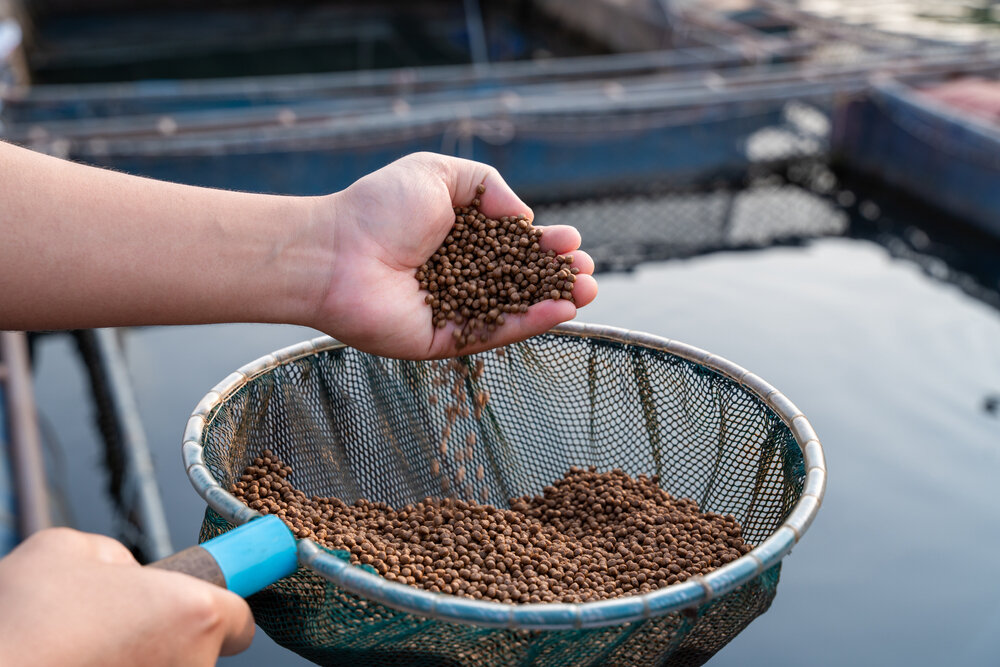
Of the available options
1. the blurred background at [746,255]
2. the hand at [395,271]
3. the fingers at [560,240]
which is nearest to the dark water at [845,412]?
the blurred background at [746,255]

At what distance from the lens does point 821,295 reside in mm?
4117

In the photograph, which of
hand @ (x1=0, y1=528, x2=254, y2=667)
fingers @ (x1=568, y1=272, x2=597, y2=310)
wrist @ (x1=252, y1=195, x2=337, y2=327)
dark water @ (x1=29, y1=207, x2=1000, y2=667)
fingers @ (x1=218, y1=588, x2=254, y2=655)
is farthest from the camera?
dark water @ (x1=29, y1=207, x2=1000, y2=667)

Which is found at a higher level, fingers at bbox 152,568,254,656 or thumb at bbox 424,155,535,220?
thumb at bbox 424,155,535,220

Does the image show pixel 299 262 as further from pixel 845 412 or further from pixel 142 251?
pixel 845 412

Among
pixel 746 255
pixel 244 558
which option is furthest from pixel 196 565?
pixel 746 255

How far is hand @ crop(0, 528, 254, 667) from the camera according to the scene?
90 cm

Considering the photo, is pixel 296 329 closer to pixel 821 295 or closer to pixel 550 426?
pixel 550 426

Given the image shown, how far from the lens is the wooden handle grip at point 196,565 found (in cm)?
107

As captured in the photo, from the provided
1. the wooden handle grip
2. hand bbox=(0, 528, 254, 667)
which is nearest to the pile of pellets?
the wooden handle grip

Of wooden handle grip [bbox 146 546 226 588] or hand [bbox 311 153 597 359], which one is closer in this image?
wooden handle grip [bbox 146 546 226 588]

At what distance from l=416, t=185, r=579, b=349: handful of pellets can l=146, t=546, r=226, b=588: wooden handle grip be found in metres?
0.74

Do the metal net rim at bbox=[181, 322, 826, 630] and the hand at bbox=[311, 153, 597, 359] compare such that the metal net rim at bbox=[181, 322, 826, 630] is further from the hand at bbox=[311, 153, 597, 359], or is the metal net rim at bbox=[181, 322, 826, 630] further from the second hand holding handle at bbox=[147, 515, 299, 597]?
the hand at bbox=[311, 153, 597, 359]

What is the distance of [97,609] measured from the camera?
934mm

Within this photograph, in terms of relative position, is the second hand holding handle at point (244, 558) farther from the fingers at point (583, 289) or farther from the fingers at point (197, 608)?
the fingers at point (583, 289)
